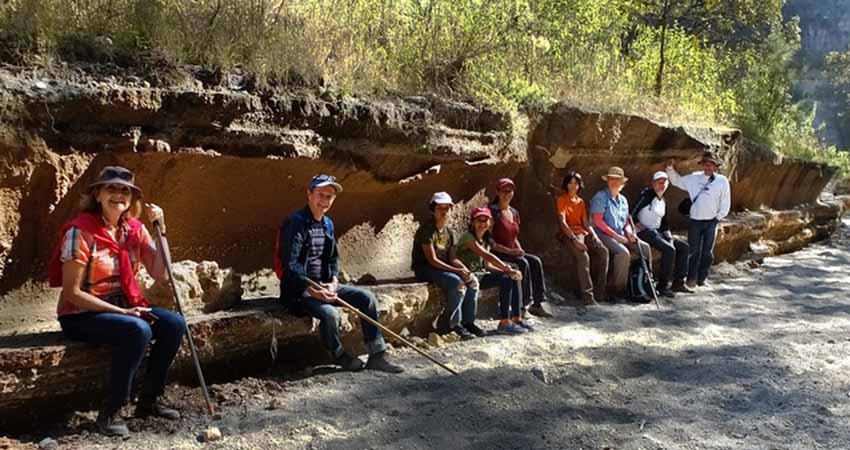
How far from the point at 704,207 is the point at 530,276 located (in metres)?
3.07

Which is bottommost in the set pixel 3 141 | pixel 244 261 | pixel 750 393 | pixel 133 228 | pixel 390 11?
pixel 750 393

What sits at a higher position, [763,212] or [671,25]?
[671,25]

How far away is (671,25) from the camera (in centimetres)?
1409

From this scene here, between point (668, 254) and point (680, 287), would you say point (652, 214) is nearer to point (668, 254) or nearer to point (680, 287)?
point (668, 254)

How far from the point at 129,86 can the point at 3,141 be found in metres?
0.81

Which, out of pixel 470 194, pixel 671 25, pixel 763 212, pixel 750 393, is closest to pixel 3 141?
pixel 470 194

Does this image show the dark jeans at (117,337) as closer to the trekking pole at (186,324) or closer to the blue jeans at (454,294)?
the trekking pole at (186,324)

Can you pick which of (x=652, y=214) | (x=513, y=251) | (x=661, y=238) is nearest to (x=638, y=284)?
(x=661, y=238)

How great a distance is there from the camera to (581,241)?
738 cm

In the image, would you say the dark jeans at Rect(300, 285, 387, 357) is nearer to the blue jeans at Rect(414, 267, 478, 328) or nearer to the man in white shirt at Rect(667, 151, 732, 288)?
the blue jeans at Rect(414, 267, 478, 328)

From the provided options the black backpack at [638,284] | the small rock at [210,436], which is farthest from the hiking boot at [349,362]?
the black backpack at [638,284]

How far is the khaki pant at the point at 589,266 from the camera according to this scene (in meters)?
7.38

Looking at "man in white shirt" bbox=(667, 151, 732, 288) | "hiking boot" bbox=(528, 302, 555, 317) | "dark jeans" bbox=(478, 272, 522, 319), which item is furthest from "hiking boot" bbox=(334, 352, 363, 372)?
"man in white shirt" bbox=(667, 151, 732, 288)

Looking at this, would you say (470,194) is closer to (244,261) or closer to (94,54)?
(244,261)
